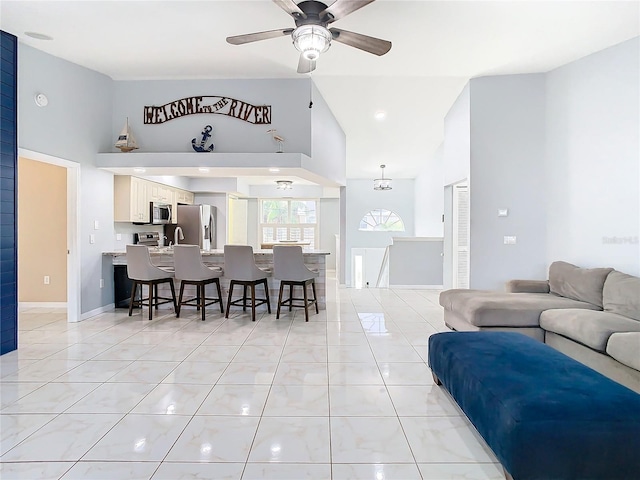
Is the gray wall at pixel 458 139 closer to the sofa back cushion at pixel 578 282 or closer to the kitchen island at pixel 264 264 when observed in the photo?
the sofa back cushion at pixel 578 282

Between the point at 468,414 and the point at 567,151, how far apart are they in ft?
→ 12.8

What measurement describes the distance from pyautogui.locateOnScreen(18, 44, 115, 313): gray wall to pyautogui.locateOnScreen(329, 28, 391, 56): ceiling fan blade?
3346 millimetres

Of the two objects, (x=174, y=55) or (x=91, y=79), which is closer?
(x=174, y=55)

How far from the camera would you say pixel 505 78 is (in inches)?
198

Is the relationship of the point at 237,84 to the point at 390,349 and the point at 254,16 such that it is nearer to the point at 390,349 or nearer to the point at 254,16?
the point at 254,16

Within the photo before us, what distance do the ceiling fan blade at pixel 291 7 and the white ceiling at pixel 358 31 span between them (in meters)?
0.64

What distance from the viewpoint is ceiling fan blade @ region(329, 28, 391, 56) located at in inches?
124

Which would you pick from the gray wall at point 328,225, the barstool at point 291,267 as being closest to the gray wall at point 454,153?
the barstool at point 291,267

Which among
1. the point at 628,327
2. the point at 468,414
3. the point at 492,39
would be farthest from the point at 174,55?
the point at 628,327

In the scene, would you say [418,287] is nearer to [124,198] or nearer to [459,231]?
[459,231]

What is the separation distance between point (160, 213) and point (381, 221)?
6.79 m

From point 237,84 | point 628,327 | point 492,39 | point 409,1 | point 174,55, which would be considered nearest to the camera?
point 628,327

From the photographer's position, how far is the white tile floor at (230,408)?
6.20 ft

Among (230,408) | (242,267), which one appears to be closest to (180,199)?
(242,267)
